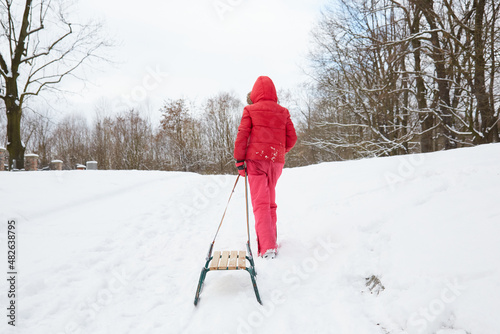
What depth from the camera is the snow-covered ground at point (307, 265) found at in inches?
74.0

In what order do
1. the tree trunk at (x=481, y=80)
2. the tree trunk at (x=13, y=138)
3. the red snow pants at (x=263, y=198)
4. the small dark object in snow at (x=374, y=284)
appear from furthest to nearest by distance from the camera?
the tree trunk at (x=13, y=138) < the tree trunk at (x=481, y=80) < the red snow pants at (x=263, y=198) < the small dark object in snow at (x=374, y=284)

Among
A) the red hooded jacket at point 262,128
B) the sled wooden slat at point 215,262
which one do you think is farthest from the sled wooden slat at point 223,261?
the red hooded jacket at point 262,128

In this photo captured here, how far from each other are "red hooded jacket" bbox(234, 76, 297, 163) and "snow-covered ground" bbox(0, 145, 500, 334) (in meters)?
1.34

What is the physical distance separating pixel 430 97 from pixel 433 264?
1029 centimetres

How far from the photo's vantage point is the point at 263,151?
10.7 ft

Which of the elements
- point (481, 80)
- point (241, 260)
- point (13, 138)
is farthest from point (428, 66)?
point (13, 138)

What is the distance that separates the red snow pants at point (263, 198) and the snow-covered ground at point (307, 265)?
0.27m

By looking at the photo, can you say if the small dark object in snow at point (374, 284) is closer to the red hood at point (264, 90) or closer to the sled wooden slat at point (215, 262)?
the sled wooden slat at point (215, 262)

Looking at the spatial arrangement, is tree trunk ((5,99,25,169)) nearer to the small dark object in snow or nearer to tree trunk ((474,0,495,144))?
the small dark object in snow

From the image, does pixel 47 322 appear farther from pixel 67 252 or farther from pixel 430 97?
pixel 430 97

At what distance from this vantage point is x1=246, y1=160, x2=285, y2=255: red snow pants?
10.3ft

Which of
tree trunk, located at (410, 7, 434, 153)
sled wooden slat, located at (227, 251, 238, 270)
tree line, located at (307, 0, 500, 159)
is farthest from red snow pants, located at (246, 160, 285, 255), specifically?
tree trunk, located at (410, 7, 434, 153)

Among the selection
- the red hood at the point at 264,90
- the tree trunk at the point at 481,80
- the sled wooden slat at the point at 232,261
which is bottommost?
the sled wooden slat at the point at 232,261

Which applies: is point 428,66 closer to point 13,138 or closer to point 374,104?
point 374,104
